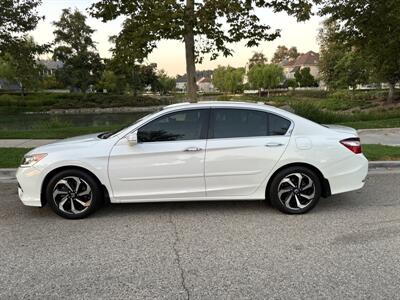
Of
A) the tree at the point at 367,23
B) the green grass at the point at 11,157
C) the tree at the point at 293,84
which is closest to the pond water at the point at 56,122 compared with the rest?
the green grass at the point at 11,157

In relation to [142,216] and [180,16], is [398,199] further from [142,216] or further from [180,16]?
[180,16]

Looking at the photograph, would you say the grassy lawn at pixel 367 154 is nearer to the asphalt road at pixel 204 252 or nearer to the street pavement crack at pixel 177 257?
the asphalt road at pixel 204 252

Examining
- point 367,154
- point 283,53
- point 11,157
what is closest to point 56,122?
point 11,157

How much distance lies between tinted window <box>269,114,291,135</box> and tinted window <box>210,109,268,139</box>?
7 centimetres

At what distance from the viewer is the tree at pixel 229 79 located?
93.3 metres

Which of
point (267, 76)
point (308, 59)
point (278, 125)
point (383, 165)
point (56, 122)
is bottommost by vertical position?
point (383, 165)

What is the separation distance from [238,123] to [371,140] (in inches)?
284

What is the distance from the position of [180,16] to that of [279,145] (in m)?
5.44

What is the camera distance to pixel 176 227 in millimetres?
4797

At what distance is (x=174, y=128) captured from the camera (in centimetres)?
521

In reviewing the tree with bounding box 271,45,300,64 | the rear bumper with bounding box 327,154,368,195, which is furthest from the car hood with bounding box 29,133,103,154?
the tree with bounding box 271,45,300,64

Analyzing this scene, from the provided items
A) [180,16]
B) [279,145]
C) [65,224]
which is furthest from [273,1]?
[65,224]

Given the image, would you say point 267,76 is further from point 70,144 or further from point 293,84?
point 70,144

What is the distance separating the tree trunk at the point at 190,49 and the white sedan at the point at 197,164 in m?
5.00
